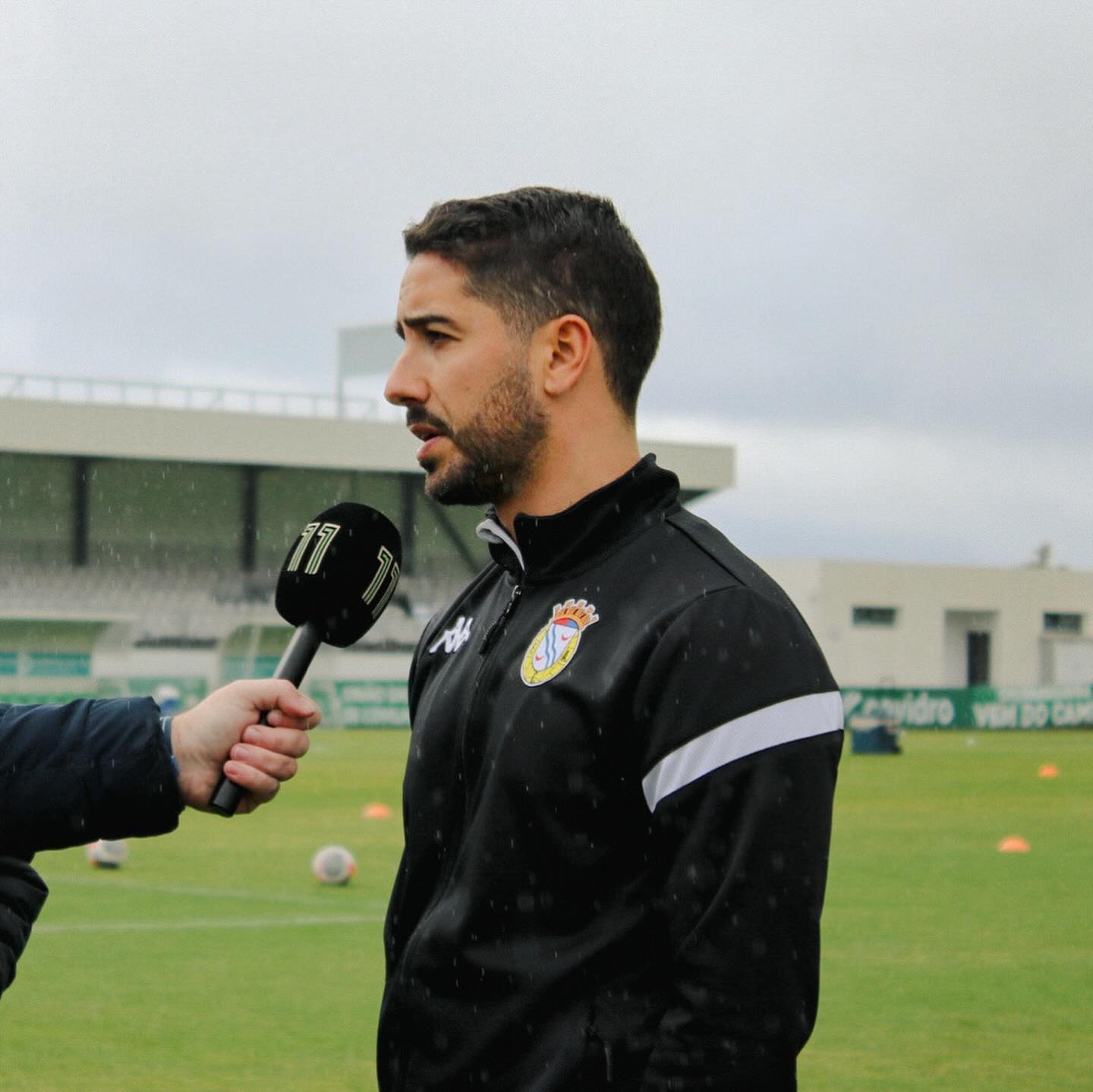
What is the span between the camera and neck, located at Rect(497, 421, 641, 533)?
2832 millimetres

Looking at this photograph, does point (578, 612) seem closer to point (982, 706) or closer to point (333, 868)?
point (333, 868)

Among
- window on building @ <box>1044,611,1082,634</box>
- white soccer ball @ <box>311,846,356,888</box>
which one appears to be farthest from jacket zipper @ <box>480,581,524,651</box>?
window on building @ <box>1044,611,1082,634</box>

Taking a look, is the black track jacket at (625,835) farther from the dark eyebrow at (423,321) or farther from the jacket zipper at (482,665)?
the dark eyebrow at (423,321)

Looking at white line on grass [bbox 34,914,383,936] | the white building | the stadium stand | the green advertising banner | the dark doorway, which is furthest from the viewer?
the dark doorway

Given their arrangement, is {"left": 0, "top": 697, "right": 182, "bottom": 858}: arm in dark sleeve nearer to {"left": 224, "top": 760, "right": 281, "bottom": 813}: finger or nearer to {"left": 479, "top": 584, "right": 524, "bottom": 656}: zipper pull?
{"left": 224, "top": 760, "right": 281, "bottom": 813}: finger

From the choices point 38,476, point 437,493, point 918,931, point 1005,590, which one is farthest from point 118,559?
point 437,493

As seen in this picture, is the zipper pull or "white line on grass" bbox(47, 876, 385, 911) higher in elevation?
the zipper pull

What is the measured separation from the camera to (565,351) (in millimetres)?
2809

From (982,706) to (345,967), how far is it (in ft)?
123

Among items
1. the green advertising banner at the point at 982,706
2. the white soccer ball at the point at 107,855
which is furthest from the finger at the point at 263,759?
the green advertising banner at the point at 982,706

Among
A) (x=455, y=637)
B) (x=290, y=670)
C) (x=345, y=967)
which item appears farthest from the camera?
(x=345, y=967)

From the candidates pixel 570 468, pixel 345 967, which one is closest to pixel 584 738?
pixel 570 468

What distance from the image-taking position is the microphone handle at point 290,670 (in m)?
2.45

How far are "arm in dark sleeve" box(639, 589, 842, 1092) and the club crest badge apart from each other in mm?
182
